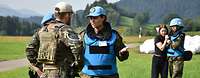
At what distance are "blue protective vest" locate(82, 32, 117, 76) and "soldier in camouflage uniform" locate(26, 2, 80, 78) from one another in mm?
613

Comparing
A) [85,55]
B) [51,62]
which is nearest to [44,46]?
[51,62]

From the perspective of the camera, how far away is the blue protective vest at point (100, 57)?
7.55m

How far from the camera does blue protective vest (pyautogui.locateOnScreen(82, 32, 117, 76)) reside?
297 inches

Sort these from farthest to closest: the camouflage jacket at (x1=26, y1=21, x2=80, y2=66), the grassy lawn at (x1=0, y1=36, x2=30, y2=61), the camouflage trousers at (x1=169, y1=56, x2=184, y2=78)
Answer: the grassy lawn at (x1=0, y1=36, x2=30, y2=61) < the camouflage trousers at (x1=169, y1=56, x2=184, y2=78) < the camouflage jacket at (x1=26, y1=21, x2=80, y2=66)

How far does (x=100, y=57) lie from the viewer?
24.8 ft

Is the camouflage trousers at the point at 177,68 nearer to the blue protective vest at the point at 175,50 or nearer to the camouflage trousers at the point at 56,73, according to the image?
the blue protective vest at the point at 175,50

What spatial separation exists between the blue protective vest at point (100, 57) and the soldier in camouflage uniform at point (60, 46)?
2.01 ft

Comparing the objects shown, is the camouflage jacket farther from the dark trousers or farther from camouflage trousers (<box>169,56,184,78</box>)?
the dark trousers

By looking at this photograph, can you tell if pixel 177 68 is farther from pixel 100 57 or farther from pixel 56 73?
pixel 56 73

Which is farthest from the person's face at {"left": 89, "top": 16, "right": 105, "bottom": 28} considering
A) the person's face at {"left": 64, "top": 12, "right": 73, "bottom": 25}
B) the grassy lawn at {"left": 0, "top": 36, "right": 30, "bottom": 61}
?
the grassy lawn at {"left": 0, "top": 36, "right": 30, "bottom": 61}

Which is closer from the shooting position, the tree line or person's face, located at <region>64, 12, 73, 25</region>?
person's face, located at <region>64, 12, 73, 25</region>

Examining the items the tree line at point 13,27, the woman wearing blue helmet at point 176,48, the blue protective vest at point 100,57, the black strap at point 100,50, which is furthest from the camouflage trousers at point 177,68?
the tree line at point 13,27

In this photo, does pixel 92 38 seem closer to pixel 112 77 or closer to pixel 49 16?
pixel 112 77

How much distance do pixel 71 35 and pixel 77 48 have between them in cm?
19
